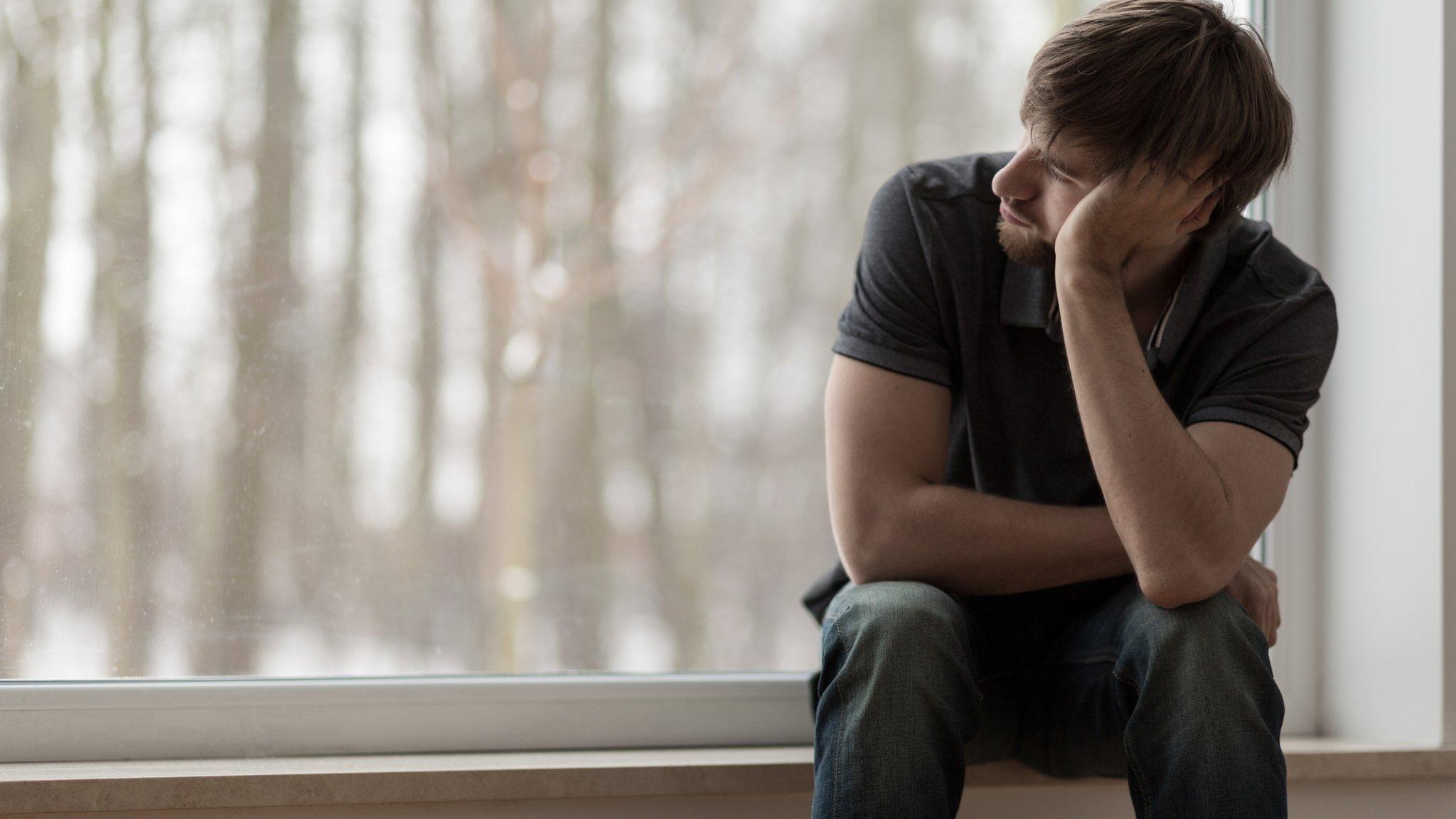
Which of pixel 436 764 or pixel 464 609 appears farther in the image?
pixel 464 609

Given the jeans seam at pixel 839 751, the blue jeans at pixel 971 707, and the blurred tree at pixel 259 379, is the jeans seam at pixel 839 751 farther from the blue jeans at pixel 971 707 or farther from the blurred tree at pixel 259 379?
the blurred tree at pixel 259 379

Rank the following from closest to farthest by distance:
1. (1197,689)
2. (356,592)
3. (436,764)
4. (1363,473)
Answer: (1197,689) → (436,764) → (356,592) → (1363,473)

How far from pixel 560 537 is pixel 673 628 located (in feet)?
0.64

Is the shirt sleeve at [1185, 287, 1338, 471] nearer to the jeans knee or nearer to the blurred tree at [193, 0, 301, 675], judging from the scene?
the jeans knee

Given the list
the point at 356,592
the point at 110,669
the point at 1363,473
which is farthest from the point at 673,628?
the point at 1363,473

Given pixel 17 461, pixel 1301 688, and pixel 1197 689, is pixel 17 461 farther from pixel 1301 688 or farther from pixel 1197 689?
pixel 1301 688

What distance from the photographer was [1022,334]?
1.25 m

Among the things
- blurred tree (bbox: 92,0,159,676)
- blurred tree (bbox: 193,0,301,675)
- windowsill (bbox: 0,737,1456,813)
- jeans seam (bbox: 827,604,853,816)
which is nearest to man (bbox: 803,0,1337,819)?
jeans seam (bbox: 827,604,853,816)

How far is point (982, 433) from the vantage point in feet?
4.14

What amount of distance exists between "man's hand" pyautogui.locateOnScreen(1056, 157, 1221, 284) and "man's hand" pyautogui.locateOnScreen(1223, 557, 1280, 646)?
34 centimetres

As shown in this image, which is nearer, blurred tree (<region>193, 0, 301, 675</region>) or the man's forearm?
the man's forearm

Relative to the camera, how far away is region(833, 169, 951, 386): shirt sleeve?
46.3 inches

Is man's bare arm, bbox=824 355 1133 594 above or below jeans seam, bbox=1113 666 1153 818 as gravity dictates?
above

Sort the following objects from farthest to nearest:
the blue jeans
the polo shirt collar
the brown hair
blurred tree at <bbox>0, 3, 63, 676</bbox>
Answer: blurred tree at <bbox>0, 3, 63, 676</bbox>
the polo shirt collar
the brown hair
the blue jeans
